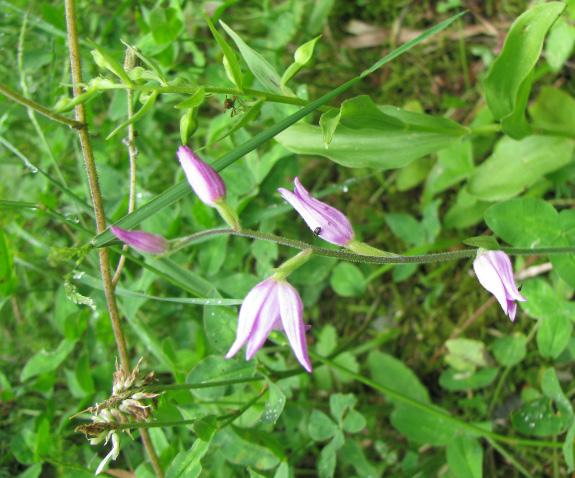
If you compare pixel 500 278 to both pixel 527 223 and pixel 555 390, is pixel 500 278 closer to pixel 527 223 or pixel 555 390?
pixel 527 223

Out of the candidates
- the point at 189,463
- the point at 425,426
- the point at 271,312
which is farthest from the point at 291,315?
the point at 425,426

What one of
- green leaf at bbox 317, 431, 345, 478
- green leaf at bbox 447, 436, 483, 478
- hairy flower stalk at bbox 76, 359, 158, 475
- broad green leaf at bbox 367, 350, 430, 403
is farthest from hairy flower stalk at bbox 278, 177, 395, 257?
broad green leaf at bbox 367, 350, 430, 403

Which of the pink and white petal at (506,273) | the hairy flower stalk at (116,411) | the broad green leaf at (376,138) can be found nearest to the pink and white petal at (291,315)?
the hairy flower stalk at (116,411)

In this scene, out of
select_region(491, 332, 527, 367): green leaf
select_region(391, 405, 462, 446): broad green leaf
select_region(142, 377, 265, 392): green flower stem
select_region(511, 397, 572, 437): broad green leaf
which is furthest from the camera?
select_region(491, 332, 527, 367): green leaf

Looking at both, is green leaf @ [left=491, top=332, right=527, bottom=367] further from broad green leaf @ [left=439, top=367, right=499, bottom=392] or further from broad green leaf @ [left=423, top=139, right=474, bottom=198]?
broad green leaf @ [left=423, top=139, right=474, bottom=198]

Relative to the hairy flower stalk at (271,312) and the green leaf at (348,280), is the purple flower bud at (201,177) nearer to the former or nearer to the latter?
the hairy flower stalk at (271,312)
